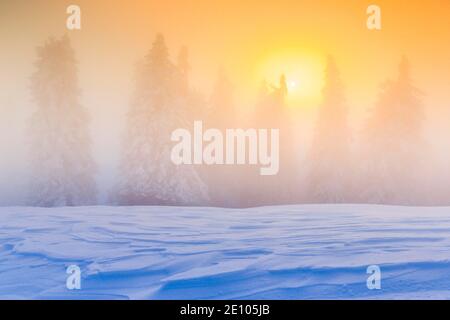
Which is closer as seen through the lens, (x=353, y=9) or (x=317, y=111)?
(x=353, y=9)

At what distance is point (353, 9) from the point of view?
162 inches

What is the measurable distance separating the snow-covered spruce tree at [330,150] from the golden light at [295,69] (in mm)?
100

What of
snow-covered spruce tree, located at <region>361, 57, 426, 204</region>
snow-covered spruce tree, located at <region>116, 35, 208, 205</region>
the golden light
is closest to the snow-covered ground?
snow-covered spruce tree, located at <region>116, 35, 208, 205</region>

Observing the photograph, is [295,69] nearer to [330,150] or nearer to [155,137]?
[330,150]

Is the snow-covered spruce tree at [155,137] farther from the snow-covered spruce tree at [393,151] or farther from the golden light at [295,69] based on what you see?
the snow-covered spruce tree at [393,151]

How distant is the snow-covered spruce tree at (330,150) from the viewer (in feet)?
14.0

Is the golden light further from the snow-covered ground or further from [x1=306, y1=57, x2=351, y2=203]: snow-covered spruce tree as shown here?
the snow-covered ground

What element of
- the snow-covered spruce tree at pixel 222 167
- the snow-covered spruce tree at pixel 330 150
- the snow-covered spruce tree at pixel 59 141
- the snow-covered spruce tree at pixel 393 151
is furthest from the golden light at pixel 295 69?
the snow-covered spruce tree at pixel 59 141

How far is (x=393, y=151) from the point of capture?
14.8ft

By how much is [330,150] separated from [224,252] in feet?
5.42

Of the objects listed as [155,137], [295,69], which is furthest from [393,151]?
[155,137]

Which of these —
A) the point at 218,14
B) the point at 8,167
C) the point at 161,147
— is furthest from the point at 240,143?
the point at 8,167

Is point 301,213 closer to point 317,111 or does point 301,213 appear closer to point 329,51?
point 317,111

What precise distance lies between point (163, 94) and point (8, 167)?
60.4 inches
